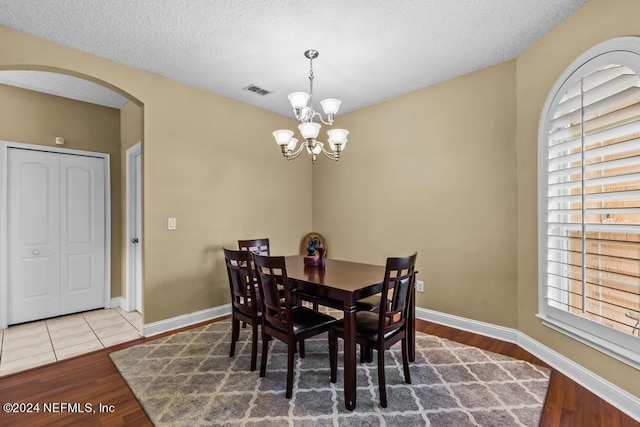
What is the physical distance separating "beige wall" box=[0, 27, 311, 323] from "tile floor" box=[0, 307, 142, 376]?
488 millimetres

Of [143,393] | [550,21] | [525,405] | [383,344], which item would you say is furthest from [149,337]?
Result: [550,21]

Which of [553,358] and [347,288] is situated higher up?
[347,288]

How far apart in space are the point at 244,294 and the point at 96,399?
1.18 meters

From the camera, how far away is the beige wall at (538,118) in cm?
197

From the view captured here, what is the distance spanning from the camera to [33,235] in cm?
358

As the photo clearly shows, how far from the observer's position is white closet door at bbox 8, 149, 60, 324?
3475 mm

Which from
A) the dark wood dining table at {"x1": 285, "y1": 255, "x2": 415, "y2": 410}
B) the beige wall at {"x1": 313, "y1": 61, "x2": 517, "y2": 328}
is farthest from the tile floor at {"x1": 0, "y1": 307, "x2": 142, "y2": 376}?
the beige wall at {"x1": 313, "y1": 61, "x2": 517, "y2": 328}

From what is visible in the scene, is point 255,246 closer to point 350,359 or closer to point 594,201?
point 350,359

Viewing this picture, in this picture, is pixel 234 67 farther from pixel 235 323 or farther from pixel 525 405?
pixel 525 405

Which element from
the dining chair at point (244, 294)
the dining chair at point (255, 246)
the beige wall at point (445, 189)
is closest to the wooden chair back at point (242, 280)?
the dining chair at point (244, 294)

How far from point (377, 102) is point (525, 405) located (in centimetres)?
342

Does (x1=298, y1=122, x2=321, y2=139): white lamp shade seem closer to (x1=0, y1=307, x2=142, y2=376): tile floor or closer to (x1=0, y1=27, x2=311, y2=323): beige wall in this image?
(x1=0, y1=27, x2=311, y2=323): beige wall

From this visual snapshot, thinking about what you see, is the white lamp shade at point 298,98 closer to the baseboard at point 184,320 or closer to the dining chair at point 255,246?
the dining chair at point 255,246

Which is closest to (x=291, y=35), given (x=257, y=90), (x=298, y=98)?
(x=298, y=98)
